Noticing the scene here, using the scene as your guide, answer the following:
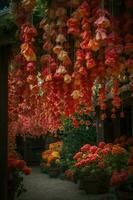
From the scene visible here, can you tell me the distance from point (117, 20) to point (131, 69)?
0.48 meters

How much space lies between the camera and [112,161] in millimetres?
10703

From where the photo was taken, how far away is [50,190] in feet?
39.1

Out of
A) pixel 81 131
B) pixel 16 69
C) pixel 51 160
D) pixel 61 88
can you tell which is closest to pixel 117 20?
pixel 61 88

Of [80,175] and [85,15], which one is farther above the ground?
[85,15]

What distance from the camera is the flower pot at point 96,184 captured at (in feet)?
34.7

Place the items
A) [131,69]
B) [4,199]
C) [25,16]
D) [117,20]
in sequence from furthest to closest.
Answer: [4,199] → [25,16] → [117,20] → [131,69]

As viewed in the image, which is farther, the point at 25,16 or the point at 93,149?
the point at 93,149

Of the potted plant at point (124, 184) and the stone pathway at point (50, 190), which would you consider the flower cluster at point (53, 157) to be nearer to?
the stone pathway at point (50, 190)

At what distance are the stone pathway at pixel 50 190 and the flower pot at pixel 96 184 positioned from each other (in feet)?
0.82

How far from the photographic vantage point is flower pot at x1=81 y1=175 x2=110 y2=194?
34.7 ft

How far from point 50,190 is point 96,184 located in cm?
200

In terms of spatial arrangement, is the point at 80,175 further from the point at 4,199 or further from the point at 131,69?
the point at 131,69


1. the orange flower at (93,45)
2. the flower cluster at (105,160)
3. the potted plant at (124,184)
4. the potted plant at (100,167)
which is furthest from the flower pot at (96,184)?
the orange flower at (93,45)

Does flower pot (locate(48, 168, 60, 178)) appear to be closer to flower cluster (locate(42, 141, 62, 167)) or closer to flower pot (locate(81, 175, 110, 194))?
flower cluster (locate(42, 141, 62, 167))
